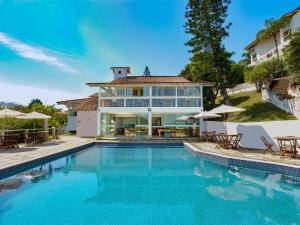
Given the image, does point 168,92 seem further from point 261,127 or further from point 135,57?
point 261,127

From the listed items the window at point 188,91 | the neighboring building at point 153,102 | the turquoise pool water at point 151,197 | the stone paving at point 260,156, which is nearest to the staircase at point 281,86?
the neighboring building at point 153,102

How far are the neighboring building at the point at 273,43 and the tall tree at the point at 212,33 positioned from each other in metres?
8.27

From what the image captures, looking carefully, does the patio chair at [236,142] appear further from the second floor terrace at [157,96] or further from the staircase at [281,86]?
the staircase at [281,86]

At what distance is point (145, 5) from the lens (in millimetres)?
17922

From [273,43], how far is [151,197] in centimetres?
3686

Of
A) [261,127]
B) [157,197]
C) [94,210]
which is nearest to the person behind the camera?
[94,210]

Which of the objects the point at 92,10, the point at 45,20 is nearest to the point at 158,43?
the point at 92,10

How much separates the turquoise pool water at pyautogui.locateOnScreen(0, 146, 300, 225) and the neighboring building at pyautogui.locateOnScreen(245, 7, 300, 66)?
23.9 m

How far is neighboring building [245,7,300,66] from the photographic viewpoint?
29781 millimetres

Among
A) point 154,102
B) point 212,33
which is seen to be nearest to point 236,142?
point 154,102

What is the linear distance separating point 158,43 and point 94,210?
2035 cm

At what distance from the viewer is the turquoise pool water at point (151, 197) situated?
527 centimetres

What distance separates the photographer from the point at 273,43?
117 feet

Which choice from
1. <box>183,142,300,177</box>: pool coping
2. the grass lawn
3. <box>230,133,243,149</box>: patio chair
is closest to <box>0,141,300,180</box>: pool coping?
<box>183,142,300,177</box>: pool coping
